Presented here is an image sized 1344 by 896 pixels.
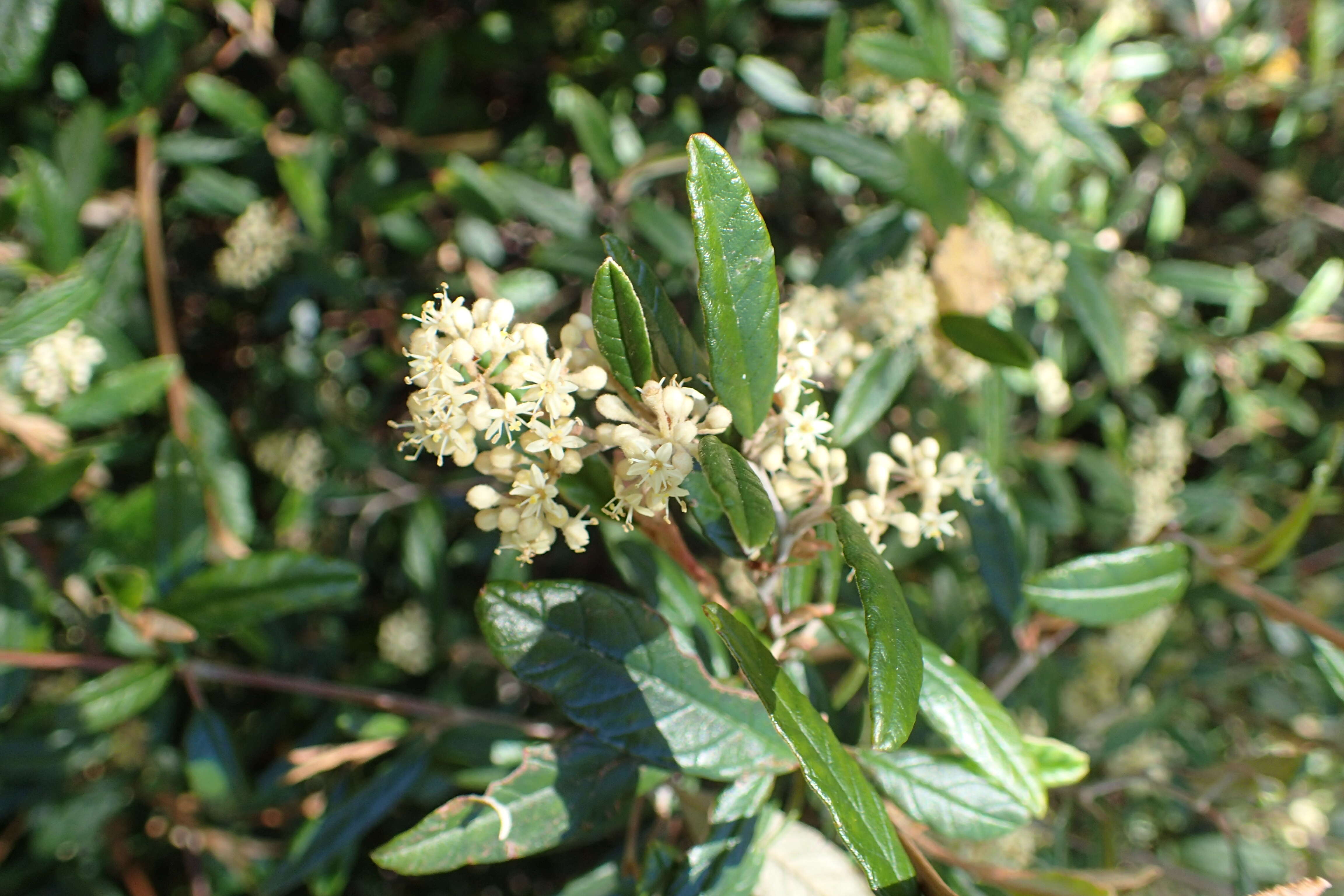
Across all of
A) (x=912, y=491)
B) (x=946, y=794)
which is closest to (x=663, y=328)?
(x=912, y=491)

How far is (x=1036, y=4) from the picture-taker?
2240 millimetres

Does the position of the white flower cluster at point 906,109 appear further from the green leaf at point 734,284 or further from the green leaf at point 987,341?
the green leaf at point 734,284

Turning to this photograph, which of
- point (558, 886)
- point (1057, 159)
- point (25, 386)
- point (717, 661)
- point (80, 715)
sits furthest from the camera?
point (558, 886)

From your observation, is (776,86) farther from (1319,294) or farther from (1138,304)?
(1319,294)

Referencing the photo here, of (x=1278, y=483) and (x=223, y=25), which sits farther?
(x=1278, y=483)

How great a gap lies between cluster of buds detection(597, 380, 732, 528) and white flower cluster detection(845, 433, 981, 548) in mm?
227

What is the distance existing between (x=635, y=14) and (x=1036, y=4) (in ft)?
3.46

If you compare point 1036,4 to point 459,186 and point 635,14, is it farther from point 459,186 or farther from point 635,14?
point 459,186

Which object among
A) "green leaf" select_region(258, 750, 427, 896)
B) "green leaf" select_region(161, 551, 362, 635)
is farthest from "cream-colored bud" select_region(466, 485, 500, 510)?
"green leaf" select_region(258, 750, 427, 896)

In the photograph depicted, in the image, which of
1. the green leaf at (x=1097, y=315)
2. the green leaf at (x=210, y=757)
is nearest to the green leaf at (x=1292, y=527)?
the green leaf at (x=1097, y=315)

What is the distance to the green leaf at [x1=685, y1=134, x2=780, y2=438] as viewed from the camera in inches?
34.0

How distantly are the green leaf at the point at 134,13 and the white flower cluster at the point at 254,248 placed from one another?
1.44 feet

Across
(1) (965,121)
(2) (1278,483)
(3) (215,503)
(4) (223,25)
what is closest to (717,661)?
(3) (215,503)

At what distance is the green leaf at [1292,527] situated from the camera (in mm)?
1376
